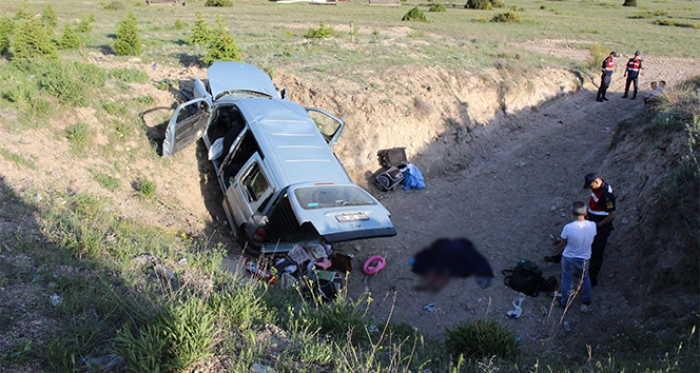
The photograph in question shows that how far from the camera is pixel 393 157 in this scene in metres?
11.2

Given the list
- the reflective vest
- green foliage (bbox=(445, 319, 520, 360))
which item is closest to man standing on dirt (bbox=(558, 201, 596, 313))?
green foliage (bbox=(445, 319, 520, 360))

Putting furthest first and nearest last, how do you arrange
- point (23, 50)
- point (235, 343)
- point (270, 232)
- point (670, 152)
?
point (23, 50)
point (670, 152)
point (270, 232)
point (235, 343)

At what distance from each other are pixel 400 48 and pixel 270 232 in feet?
39.5

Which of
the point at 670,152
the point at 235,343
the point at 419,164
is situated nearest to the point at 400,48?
the point at 419,164

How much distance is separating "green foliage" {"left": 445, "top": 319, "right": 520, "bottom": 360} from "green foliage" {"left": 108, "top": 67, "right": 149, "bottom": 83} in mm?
9690

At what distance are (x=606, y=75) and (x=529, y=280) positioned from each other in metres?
11.4

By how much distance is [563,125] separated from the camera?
14625mm

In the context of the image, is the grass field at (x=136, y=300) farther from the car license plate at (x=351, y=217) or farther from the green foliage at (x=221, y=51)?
the green foliage at (x=221, y=51)

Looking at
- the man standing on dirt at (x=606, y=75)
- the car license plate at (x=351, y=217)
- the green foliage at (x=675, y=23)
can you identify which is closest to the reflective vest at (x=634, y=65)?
the man standing on dirt at (x=606, y=75)

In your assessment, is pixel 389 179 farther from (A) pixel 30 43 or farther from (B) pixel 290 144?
(A) pixel 30 43

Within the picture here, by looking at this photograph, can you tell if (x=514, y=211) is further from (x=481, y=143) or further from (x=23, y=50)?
(x=23, y=50)

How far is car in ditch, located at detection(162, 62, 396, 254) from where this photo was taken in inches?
272

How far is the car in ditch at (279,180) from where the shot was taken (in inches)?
272

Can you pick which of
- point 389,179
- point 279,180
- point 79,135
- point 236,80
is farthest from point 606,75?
point 79,135
